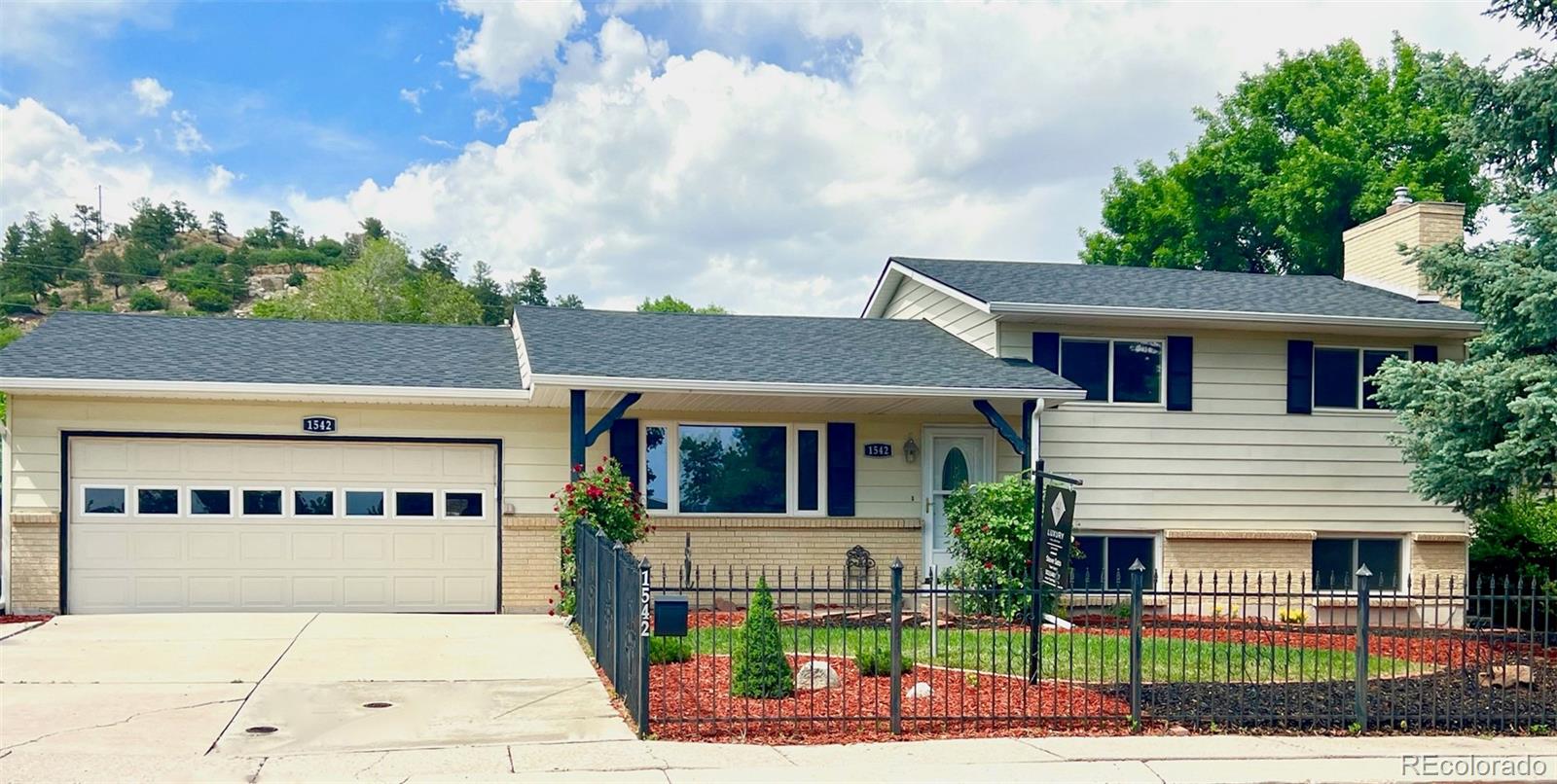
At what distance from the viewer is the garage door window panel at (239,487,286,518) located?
1480 centimetres

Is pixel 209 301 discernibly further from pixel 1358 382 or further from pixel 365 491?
pixel 1358 382

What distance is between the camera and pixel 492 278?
83.1m

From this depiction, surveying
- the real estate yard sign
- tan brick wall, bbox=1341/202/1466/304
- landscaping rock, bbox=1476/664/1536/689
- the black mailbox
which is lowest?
landscaping rock, bbox=1476/664/1536/689

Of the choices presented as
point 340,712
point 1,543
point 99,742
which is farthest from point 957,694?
point 1,543

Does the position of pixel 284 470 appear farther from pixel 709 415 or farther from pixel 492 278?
pixel 492 278

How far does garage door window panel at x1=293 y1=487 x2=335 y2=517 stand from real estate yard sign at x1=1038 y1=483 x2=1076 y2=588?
8.75 meters

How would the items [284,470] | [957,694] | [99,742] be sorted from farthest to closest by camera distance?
[284,470] → [957,694] → [99,742]

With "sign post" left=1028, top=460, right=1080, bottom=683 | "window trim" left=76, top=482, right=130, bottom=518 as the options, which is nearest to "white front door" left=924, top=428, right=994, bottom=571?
"sign post" left=1028, top=460, right=1080, bottom=683

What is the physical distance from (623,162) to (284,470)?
1557 centimetres

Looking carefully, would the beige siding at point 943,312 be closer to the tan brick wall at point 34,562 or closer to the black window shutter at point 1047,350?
the black window shutter at point 1047,350

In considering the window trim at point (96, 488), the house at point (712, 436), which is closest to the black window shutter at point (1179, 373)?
the house at point (712, 436)

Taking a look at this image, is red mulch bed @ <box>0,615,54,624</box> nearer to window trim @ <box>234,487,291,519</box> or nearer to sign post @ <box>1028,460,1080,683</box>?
window trim @ <box>234,487,291,519</box>

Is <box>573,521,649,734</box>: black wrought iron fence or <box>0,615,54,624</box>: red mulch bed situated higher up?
<box>573,521,649,734</box>: black wrought iron fence

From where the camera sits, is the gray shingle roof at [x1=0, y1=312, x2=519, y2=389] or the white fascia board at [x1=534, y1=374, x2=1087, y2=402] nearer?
the white fascia board at [x1=534, y1=374, x2=1087, y2=402]
